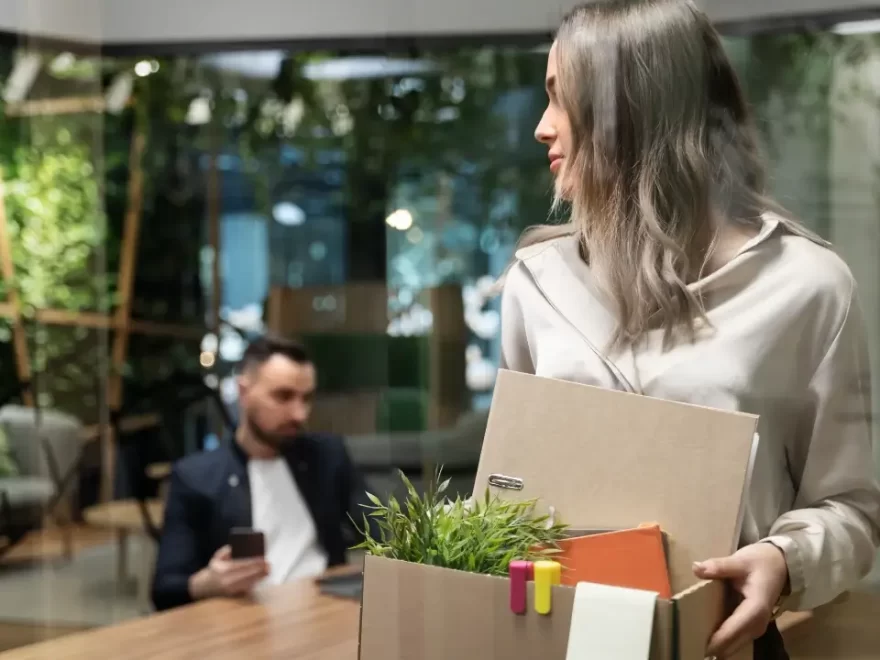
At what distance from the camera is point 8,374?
8.34ft

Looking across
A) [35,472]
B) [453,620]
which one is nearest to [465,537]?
[453,620]

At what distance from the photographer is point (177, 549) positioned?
232 cm

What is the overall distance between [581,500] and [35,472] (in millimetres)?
1886

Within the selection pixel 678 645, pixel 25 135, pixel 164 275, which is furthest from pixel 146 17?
pixel 678 645

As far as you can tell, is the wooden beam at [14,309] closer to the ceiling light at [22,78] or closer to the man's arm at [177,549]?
the ceiling light at [22,78]

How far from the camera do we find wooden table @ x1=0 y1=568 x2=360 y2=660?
1534mm

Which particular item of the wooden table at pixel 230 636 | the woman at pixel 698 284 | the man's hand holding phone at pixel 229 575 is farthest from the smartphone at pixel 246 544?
the woman at pixel 698 284

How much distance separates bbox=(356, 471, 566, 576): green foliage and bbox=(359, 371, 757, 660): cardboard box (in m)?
0.03

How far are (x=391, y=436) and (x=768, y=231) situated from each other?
1.55m

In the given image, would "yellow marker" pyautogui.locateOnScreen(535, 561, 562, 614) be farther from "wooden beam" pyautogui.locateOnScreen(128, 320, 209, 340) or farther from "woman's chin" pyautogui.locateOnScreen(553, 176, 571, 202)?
"wooden beam" pyautogui.locateOnScreen(128, 320, 209, 340)

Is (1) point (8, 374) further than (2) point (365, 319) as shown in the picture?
No

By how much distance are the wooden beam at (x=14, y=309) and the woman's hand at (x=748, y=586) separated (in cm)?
204

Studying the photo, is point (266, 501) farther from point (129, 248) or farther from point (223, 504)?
point (129, 248)

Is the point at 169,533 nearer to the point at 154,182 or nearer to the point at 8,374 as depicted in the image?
the point at 8,374
